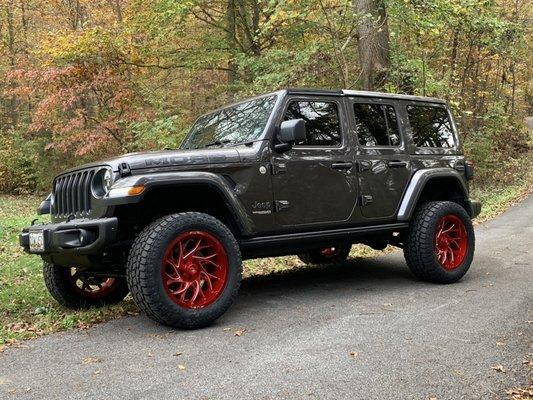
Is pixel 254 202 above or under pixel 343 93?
under

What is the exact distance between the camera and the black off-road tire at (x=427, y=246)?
5.71m

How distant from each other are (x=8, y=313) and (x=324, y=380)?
3482 mm

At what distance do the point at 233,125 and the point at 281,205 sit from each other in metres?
1.09

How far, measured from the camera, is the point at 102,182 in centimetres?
429

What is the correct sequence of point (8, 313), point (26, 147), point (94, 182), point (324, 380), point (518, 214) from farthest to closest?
point (26, 147), point (518, 214), point (8, 313), point (94, 182), point (324, 380)

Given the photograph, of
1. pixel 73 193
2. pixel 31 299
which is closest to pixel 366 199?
pixel 73 193

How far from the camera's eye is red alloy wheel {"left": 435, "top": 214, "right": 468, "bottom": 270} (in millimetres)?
5953

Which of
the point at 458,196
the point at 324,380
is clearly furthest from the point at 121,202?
the point at 458,196

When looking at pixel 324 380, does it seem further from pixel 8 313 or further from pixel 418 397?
pixel 8 313

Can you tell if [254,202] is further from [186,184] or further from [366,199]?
[366,199]

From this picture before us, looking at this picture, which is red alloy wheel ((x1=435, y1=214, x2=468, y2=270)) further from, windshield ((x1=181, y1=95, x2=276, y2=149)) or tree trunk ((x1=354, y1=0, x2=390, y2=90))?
tree trunk ((x1=354, y1=0, x2=390, y2=90))

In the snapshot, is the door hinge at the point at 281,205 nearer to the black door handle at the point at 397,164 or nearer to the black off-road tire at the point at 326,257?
the black door handle at the point at 397,164

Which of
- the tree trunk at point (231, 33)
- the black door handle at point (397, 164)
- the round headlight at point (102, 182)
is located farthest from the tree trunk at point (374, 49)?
the round headlight at point (102, 182)

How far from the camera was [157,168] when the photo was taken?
422 centimetres
